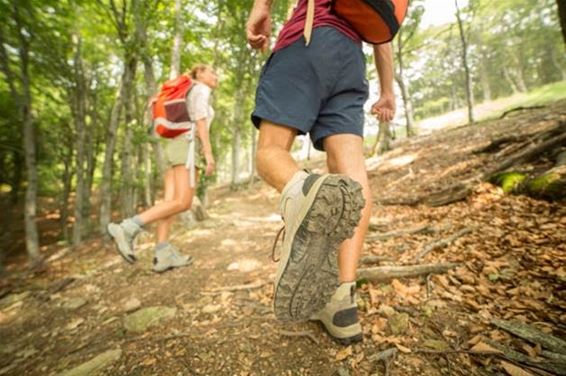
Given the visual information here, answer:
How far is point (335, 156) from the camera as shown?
1.79 metres

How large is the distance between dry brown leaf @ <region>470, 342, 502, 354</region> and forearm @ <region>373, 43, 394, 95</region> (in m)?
1.65

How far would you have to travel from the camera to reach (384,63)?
202 centimetres

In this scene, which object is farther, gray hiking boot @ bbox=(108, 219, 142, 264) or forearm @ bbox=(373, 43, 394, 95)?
gray hiking boot @ bbox=(108, 219, 142, 264)

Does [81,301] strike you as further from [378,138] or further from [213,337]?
[378,138]

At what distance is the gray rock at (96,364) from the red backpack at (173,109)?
2.35m

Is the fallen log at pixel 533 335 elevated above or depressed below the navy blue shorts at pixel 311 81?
below

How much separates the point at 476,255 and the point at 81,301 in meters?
3.92

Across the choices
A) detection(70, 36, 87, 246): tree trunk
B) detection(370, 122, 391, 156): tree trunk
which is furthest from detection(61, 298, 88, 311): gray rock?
detection(370, 122, 391, 156): tree trunk

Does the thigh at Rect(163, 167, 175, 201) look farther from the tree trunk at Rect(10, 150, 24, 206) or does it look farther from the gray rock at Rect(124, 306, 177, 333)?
the tree trunk at Rect(10, 150, 24, 206)

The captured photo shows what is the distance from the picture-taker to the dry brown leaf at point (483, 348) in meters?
1.49

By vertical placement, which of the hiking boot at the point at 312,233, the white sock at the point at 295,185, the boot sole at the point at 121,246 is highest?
the white sock at the point at 295,185

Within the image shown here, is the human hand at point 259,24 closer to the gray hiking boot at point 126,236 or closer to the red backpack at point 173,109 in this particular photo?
the red backpack at point 173,109

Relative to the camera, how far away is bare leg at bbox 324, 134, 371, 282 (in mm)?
1714

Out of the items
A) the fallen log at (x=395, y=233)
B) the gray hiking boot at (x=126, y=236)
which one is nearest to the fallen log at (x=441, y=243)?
the fallen log at (x=395, y=233)
